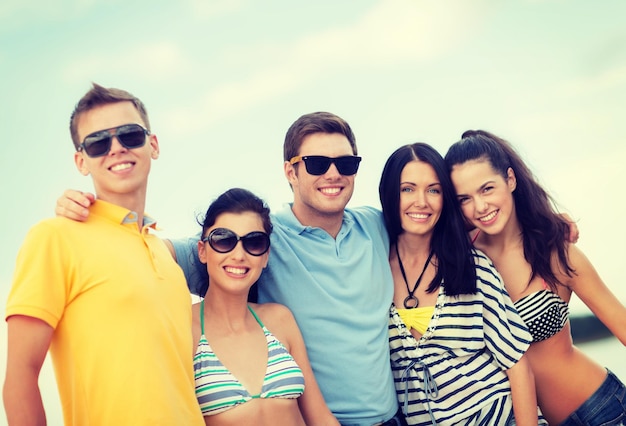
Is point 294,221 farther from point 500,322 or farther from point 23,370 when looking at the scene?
point 23,370

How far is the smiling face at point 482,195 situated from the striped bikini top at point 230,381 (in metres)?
1.59

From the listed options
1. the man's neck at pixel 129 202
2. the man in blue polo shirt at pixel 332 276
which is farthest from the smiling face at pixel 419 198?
the man's neck at pixel 129 202

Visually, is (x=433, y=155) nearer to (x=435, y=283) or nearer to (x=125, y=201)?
(x=435, y=283)

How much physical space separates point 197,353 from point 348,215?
1.49 meters

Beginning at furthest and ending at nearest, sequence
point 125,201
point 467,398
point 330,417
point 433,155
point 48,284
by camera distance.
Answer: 1. point 433,155
2. point 467,398
3. point 330,417
4. point 125,201
5. point 48,284

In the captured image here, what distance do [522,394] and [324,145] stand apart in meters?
1.97

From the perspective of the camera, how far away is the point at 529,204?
427 centimetres

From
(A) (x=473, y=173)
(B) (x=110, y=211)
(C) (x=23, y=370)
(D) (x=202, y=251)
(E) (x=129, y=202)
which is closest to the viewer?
(C) (x=23, y=370)

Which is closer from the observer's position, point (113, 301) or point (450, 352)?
point (113, 301)

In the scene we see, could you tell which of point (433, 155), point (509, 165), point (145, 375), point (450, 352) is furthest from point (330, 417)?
point (509, 165)

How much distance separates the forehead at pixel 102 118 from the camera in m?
3.00

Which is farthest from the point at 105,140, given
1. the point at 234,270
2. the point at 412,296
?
the point at 412,296

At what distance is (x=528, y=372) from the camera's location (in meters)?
3.79

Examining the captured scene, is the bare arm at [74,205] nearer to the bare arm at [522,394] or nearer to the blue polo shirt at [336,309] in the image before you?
the blue polo shirt at [336,309]
